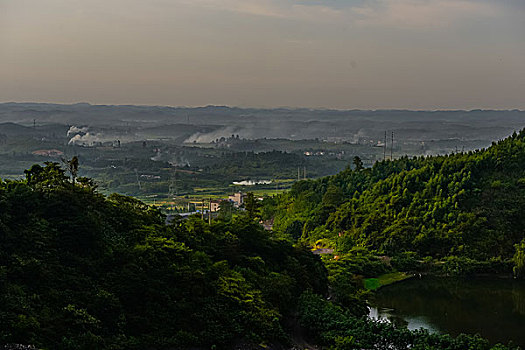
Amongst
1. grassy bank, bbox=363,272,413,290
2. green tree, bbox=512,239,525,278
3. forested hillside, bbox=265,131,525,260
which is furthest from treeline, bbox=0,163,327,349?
forested hillside, bbox=265,131,525,260

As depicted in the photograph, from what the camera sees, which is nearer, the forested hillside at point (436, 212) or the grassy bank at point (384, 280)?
the grassy bank at point (384, 280)

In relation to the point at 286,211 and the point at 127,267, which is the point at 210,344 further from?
the point at 286,211

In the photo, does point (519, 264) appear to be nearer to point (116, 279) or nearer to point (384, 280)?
point (384, 280)

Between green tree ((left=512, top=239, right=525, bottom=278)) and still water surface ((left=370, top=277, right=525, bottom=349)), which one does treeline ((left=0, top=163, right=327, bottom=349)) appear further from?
green tree ((left=512, top=239, right=525, bottom=278))

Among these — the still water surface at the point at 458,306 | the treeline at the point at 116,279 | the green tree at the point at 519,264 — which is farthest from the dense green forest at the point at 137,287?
the green tree at the point at 519,264

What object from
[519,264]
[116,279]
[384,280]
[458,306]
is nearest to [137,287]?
[116,279]

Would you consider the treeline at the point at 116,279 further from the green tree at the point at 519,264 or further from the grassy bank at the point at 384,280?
the green tree at the point at 519,264
